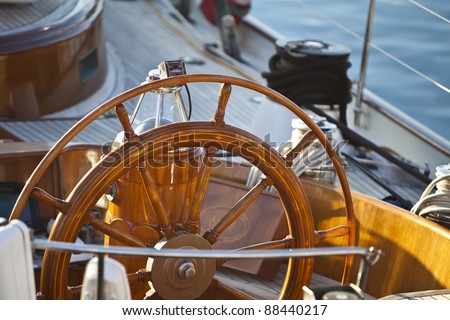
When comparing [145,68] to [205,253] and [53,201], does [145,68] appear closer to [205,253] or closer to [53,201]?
[53,201]

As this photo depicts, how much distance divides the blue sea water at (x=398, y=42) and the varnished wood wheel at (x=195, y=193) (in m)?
5.78

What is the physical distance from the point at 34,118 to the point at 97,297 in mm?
1951

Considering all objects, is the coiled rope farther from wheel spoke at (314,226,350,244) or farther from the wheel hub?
the wheel hub

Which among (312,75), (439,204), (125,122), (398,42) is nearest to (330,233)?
(439,204)

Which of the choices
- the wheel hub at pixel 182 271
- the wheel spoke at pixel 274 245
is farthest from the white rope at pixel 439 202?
the wheel hub at pixel 182 271

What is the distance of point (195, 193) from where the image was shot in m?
1.79

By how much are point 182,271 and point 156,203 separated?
0.51ft

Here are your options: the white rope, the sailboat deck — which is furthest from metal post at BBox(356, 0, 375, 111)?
the white rope

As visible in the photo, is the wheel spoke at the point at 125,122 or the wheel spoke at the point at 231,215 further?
the wheel spoke at the point at 231,215

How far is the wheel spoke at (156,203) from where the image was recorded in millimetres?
1733

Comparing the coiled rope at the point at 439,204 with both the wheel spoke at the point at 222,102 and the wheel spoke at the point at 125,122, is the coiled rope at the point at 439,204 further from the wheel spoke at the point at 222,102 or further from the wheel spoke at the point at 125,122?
the wheel spoke at the point at 125,122

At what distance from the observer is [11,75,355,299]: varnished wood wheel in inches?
65.9

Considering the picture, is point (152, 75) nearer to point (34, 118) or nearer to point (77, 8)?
point (34, 118)

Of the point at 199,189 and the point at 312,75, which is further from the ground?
the point at 199,189
